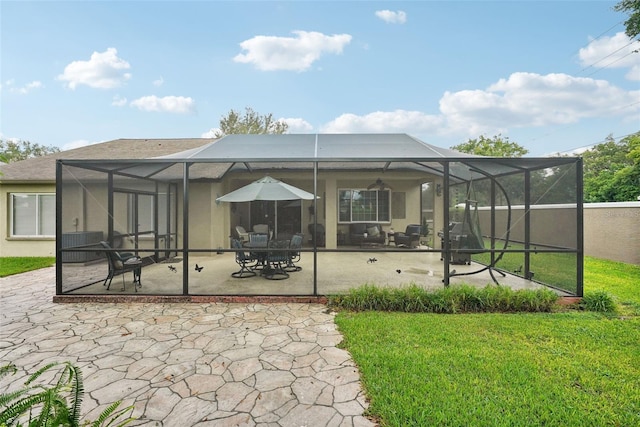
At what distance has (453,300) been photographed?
4902 millimetres

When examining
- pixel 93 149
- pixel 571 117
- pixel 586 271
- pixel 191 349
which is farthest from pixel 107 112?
pixel 571 117

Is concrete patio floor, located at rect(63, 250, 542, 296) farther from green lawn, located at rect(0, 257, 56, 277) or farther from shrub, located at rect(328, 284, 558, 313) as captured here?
green lawn, located at rect(0, 257, 56, 277)

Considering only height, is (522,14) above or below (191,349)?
above

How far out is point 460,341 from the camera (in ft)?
12.1

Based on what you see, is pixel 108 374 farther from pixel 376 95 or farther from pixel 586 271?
pixel 376 95

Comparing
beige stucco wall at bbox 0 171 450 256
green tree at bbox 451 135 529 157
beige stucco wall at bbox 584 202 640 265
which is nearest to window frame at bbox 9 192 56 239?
beige stucco wall at bbox 0 171 450 256

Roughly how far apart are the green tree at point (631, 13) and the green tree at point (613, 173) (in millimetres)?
3560

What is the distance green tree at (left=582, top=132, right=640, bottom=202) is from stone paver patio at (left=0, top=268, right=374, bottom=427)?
43.4 ft

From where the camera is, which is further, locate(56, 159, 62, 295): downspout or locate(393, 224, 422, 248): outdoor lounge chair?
locate(393, 224, 422, 248): outdoor lounge chair

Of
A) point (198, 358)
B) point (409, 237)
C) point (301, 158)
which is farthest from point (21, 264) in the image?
point (409, 237)

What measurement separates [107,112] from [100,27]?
→ 21.0 ft

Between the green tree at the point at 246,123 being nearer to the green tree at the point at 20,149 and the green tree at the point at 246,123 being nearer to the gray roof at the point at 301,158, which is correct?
the green tree at the point at 20,149

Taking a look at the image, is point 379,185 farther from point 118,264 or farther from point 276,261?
point 118,264

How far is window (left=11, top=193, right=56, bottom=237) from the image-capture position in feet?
33.3
